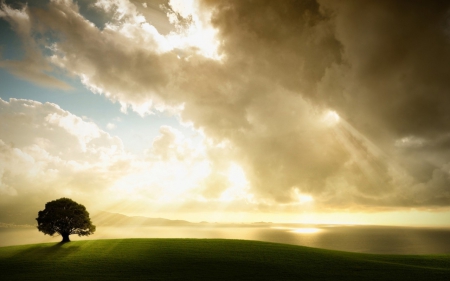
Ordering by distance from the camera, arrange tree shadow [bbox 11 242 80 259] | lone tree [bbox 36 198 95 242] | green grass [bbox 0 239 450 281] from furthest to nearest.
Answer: lone tree [bbox 36 198 95 242] → tree shadow [bbox 11 242 80 259] → green grass [bbox 0 239 450 281]

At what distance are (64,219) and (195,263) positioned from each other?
1230 inches

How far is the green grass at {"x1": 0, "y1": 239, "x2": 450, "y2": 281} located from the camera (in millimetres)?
31312

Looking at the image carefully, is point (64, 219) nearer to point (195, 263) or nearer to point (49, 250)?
point (49, 250)

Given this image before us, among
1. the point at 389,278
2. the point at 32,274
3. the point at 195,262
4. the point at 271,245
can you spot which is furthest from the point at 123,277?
the point at 389,278

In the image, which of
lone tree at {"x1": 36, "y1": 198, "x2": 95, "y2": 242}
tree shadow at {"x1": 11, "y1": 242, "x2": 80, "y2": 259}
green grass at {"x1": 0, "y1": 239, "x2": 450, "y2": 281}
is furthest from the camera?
lone tree at {"x1": 36, "y1": 198, "x2": 95, "y2": 242}

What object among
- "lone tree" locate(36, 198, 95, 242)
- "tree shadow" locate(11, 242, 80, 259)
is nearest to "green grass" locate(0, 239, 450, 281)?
"tree shadow" locate(11, 242, 80, 259)

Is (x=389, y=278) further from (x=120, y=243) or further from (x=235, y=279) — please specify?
(x=120, y=243)

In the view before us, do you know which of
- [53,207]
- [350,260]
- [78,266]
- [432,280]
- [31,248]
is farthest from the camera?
[53,207]

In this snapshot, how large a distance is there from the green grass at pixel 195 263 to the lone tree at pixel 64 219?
3.22 metres

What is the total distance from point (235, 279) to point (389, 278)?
18.7 metres

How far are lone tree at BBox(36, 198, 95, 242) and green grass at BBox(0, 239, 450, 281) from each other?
322cm

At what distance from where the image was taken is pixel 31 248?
45781 millimetres

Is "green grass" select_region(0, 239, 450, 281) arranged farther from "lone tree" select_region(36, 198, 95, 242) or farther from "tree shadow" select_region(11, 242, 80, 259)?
"lone tree" select_region(36, 198, 95, 242)

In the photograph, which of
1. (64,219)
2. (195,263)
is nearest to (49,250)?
(64,219)
